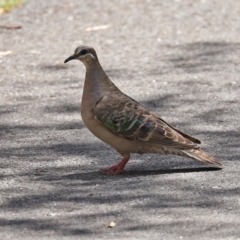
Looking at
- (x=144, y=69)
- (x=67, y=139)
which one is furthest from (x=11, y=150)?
(x=144, y=69)

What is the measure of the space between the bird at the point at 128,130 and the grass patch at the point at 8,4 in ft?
25.5

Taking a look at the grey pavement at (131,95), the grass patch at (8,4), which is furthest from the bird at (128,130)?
the grass patch at (8,4)

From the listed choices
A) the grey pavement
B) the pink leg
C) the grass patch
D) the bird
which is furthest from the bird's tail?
the grass patch

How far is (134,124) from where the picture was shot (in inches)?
306

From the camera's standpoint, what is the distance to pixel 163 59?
12.5 m

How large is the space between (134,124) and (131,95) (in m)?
3.10

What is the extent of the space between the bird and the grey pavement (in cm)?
18

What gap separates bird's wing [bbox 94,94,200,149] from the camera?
771 centimetres

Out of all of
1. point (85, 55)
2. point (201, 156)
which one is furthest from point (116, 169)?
point (85, 55)

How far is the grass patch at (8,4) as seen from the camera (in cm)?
1536

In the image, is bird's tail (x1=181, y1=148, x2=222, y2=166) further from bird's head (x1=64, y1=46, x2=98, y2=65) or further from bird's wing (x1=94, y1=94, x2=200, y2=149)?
bird's head (x1=64, y1=46, x2=98, y2=65)

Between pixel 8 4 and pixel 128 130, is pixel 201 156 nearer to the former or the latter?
pixel 128 130

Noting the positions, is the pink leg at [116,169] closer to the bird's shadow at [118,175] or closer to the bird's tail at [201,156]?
the bird's shadow at [118,175]

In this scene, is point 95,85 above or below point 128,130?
above
